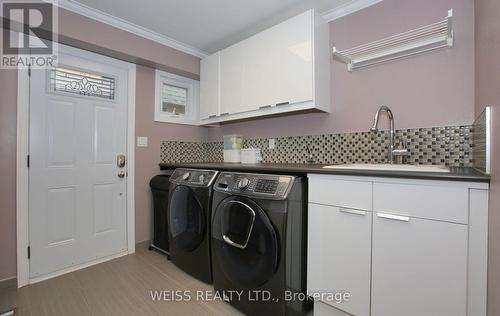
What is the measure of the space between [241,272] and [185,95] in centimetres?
233

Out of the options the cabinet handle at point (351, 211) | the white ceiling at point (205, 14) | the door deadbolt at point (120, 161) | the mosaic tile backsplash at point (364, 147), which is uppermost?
the white ceiling at point (205, 14)

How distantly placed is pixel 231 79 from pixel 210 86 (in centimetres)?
35

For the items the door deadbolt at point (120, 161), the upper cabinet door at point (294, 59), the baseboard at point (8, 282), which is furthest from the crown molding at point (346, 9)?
the baseboard at point (8, 282)

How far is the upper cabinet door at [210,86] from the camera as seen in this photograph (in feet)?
8.39

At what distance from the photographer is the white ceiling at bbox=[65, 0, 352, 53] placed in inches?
74.9

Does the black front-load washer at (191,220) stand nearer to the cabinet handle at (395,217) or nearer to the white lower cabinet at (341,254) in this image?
the white lower cabinet at (341,254)

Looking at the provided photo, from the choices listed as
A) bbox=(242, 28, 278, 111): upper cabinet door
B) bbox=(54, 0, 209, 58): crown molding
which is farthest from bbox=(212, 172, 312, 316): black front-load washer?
bbox=(54, 0, 209, 58): crown molding

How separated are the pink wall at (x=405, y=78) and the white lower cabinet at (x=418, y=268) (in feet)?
3.04

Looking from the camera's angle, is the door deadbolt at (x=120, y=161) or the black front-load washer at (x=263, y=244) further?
the door deadbolt at (x=120, y=161)

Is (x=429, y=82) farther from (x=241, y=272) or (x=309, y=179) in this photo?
(x=241, y=272)

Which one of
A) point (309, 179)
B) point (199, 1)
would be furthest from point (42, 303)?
point (199, 1)

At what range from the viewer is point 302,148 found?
2.26 metres

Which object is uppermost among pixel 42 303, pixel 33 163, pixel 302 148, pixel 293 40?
pixel 293 40

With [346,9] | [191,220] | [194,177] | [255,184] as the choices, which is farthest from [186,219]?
[346,9]
